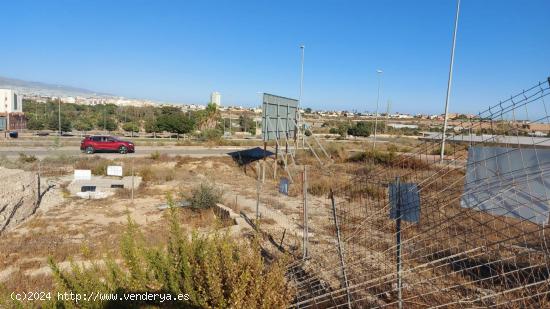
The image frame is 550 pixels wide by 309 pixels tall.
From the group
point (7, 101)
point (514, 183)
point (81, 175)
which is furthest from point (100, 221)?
point (7, 101)

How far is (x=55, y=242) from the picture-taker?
26.5ft

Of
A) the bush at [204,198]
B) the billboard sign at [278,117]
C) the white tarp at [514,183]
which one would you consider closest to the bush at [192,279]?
the white tarp at [514,183]

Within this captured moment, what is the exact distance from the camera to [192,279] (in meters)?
3.64

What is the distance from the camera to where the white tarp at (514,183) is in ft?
13.2

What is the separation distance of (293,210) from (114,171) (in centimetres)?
618

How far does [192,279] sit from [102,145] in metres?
25.5

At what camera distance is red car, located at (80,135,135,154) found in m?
25.9

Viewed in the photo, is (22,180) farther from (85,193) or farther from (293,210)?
(293,210)

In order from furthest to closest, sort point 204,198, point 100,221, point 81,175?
point 81,175
point 204,198
point 100,221

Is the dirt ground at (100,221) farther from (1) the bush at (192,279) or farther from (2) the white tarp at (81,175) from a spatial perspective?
(2) the white tarp at (81,175)

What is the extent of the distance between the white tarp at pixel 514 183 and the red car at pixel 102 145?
2558 cm

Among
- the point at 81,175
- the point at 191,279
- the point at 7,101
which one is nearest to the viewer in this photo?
the point at 191,279

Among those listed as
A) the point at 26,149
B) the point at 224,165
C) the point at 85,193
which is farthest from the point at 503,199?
the point at 26,149

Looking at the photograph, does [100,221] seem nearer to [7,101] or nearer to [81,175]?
[81,175]
